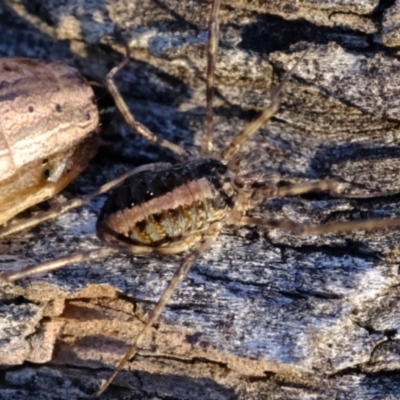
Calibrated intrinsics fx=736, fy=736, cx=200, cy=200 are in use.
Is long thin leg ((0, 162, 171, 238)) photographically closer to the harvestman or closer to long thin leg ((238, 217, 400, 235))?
the harvestman

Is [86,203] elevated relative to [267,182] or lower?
lower

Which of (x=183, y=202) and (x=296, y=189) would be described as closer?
(x=296, y=189)

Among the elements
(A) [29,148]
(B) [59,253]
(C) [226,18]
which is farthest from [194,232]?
(C) [226,18]

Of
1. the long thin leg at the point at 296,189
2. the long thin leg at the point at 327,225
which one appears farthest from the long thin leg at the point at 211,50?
the long thin leg at the point at 327,225

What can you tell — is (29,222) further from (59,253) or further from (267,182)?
(267,182)

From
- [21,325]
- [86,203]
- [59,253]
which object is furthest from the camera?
[86,203]

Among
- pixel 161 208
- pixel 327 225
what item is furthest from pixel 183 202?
pixel 327 225

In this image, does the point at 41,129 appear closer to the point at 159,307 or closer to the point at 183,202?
the point at 183,202

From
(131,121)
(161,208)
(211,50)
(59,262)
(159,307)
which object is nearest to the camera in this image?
(159,307)

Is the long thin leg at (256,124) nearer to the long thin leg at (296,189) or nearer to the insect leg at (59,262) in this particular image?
the long thin leg at (296,189)
